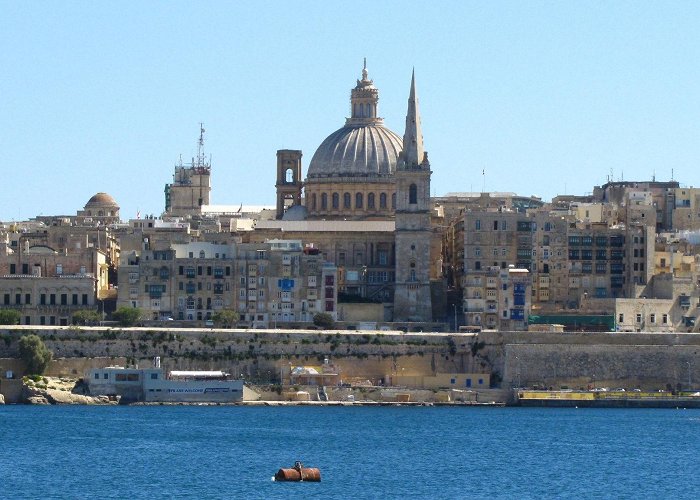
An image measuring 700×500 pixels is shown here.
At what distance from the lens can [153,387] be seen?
96688 millimetres

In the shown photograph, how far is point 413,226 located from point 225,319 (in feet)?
38.9

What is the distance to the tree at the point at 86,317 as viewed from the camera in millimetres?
106688

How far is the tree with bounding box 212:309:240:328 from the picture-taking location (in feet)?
353

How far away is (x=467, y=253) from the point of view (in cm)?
11288

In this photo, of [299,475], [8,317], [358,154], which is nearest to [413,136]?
[358,154]

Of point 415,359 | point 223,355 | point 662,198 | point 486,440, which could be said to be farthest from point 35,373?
point 662,198

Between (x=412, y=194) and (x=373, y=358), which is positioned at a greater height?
(x=412, y=194)

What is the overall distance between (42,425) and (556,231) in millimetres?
35372

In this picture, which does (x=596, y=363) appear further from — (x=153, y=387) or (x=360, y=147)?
(x=360, y=147)

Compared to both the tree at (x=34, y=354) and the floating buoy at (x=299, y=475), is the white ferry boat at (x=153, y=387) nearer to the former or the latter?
the tree at (x=34, y=354)

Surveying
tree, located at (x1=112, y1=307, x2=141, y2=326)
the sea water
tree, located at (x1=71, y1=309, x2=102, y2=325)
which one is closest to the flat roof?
tree, located at (x1=112, y1=307, x2=141, y2=326)

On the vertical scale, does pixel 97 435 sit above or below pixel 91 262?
below

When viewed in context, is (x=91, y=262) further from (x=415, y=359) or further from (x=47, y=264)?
(x=415, y=359)

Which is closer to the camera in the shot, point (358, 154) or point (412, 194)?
point (412, 194)
